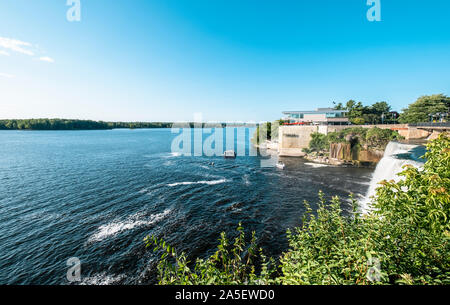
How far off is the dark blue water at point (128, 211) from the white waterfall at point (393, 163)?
95.5 inches

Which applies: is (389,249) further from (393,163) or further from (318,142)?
(318,142)

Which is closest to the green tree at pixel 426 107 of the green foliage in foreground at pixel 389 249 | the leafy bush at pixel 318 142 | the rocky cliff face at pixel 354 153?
the rocky cliff face at pixel 354 153

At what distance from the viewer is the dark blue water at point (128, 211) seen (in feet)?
54.9

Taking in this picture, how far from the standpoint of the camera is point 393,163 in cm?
2903

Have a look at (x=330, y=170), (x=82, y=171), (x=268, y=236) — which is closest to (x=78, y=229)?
(x=268, y=236)

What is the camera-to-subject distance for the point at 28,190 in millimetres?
30953

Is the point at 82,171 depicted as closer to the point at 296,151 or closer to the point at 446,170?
the point at 446,170

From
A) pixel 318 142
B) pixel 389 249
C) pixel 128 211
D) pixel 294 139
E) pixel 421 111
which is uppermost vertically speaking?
pixel 421 111

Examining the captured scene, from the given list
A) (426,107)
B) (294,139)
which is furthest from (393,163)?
(426,107)

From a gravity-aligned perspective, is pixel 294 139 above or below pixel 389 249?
above

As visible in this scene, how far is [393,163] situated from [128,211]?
40623mm

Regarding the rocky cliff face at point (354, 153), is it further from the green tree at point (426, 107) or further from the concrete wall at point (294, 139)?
the green tree at point (426, 107)

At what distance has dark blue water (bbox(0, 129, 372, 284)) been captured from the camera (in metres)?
16.7
